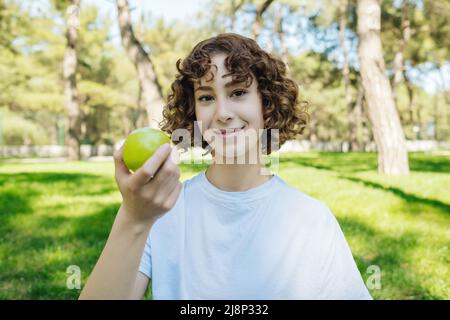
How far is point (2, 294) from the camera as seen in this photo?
12.0ft

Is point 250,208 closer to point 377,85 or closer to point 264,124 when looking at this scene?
point 264,124

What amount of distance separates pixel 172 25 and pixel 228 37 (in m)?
36.7

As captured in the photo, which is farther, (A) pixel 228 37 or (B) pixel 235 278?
(A) pixel 228 37

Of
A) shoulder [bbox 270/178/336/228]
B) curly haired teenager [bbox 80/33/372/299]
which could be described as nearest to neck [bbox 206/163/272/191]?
curly haired teenager [bbox 80/33/372/299]

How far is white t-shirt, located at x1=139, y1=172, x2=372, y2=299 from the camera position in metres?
1.68

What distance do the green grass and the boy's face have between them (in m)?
2.17

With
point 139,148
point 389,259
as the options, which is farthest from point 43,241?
point 139,148

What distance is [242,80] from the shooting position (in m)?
1.87

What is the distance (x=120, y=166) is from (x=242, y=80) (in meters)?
0.67

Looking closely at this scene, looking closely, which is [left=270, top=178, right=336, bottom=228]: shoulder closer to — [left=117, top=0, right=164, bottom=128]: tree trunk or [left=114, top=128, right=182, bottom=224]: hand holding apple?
[left=114, top=128, right=182, bottom=224]: hand holding apple

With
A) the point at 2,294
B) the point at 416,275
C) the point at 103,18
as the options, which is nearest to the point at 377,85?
the point at 416,275

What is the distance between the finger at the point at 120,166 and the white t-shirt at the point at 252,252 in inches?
16.9

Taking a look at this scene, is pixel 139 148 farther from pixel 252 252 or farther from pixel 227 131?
pixel 252 252
